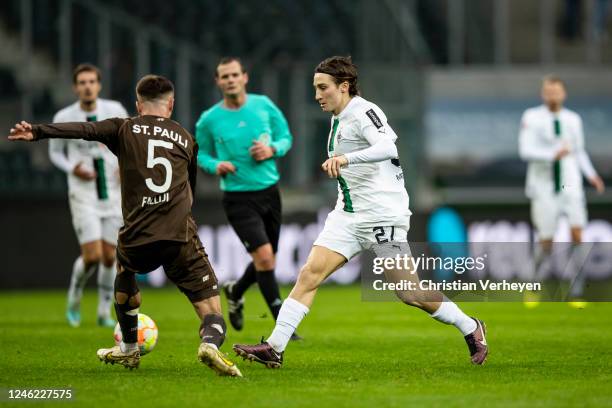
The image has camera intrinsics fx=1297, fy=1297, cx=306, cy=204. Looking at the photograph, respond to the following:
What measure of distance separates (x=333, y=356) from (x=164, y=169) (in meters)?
2.34

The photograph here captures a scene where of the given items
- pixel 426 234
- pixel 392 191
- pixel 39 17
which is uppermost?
pixel 39 17

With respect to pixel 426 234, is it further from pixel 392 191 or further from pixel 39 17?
pixel 392 191

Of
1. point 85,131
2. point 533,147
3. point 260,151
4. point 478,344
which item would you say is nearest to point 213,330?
point 85,131

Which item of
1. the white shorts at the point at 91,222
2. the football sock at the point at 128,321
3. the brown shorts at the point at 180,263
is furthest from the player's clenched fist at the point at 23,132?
the white shorts at the point at 91,222

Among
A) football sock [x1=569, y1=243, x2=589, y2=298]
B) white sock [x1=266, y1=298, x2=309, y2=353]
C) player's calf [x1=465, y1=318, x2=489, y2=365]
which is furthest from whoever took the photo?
football sock [x1=569, y1=243, x2=589, y2=298]

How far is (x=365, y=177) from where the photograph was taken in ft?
29.4

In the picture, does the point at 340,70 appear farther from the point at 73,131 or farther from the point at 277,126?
the point at 277,126

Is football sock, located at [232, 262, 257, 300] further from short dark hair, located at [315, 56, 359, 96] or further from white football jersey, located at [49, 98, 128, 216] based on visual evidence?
short dark hair, located at [315, 56, 359, 96]

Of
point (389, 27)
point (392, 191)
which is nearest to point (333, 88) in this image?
point (392, 191)

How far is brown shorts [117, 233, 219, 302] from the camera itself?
8.54m

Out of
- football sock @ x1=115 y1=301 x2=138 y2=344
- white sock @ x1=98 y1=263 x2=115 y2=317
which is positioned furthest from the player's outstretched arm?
white sock @ x1=98 y1=263 x2=115 y2=317

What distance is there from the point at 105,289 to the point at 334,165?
216 inches

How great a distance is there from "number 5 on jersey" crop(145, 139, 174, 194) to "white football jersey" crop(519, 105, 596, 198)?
25.3 ft

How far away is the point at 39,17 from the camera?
23.3 m
